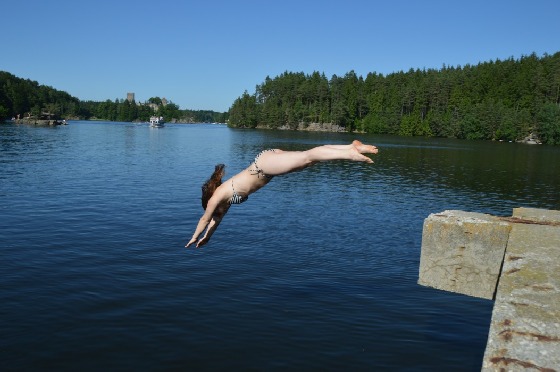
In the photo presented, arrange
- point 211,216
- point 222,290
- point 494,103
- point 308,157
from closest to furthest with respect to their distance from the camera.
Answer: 1. point 308,157
2. point 211,216
3. point 222,290
4. point 494,103

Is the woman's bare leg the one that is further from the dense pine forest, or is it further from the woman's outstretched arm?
the dense pine forest

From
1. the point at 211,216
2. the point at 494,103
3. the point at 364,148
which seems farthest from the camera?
the point at 494,103

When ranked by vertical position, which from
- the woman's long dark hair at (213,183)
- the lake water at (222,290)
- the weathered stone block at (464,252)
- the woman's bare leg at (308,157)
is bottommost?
the lake water at (222,290)

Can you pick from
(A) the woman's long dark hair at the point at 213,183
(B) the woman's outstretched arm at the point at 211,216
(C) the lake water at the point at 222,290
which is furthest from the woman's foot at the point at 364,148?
(C) the lake water at the point at 222,290

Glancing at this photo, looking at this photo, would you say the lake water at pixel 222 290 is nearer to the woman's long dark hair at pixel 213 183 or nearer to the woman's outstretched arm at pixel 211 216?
the woman's outstretched arm at pixel 211 216

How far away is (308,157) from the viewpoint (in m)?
7.17

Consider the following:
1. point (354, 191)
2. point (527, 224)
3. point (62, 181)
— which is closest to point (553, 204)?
point (354, 191)

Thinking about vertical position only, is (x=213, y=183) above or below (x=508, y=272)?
above

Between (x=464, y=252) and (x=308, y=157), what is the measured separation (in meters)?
2.73

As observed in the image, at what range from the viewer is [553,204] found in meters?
35.0

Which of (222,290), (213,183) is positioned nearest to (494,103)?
(222,290)

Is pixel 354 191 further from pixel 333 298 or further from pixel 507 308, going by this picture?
pixel 507 308

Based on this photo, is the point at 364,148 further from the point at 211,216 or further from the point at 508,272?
the point at 211,216

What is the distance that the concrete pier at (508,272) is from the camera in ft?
12.6
